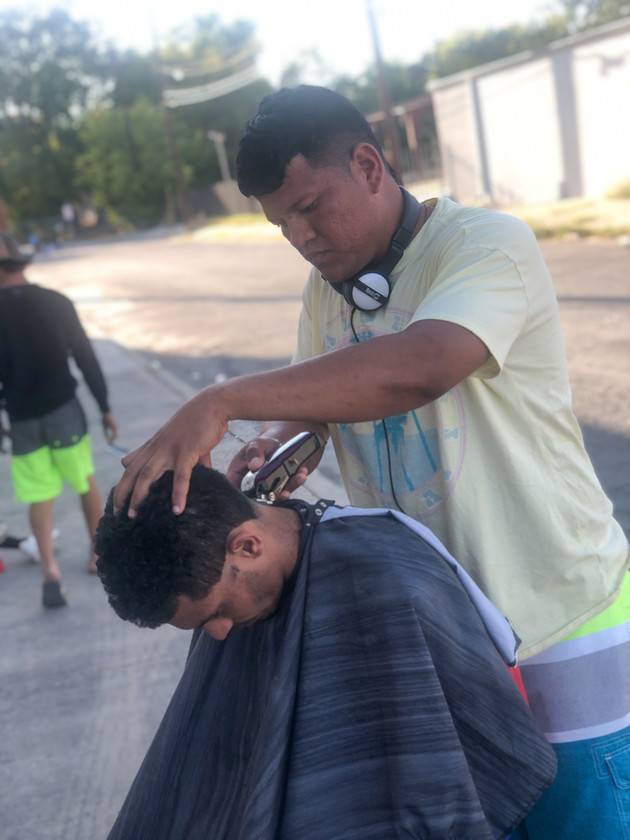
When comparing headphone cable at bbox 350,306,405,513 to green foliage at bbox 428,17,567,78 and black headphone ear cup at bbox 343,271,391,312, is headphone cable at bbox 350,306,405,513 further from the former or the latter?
green foliage at bbox 428,17,567,78

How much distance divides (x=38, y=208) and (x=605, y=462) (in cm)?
6825

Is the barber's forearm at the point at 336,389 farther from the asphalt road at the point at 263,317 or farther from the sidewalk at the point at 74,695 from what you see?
the asphalt road at the point at 263,317

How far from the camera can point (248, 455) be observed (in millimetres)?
1871

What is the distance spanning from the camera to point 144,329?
14352mm

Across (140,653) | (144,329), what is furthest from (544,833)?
(144,329)

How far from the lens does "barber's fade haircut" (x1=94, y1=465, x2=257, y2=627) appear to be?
1.49 m

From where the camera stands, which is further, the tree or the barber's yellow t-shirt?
the tree

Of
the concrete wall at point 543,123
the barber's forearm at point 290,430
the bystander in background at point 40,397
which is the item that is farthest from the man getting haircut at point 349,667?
the concrete wall at point 543,123

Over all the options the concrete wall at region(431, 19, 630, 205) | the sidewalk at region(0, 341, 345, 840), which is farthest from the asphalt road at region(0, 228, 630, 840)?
the concrete wall at region(431, 19, 630, 205)

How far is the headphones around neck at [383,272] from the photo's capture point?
1.66m

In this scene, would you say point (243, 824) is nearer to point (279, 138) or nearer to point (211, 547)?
point (211, 547)

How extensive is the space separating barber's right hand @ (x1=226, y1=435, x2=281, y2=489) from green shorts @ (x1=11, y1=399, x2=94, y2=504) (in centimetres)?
313

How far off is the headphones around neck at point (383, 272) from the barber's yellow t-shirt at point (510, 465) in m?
0.02

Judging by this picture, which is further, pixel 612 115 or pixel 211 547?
pixel 612 115
